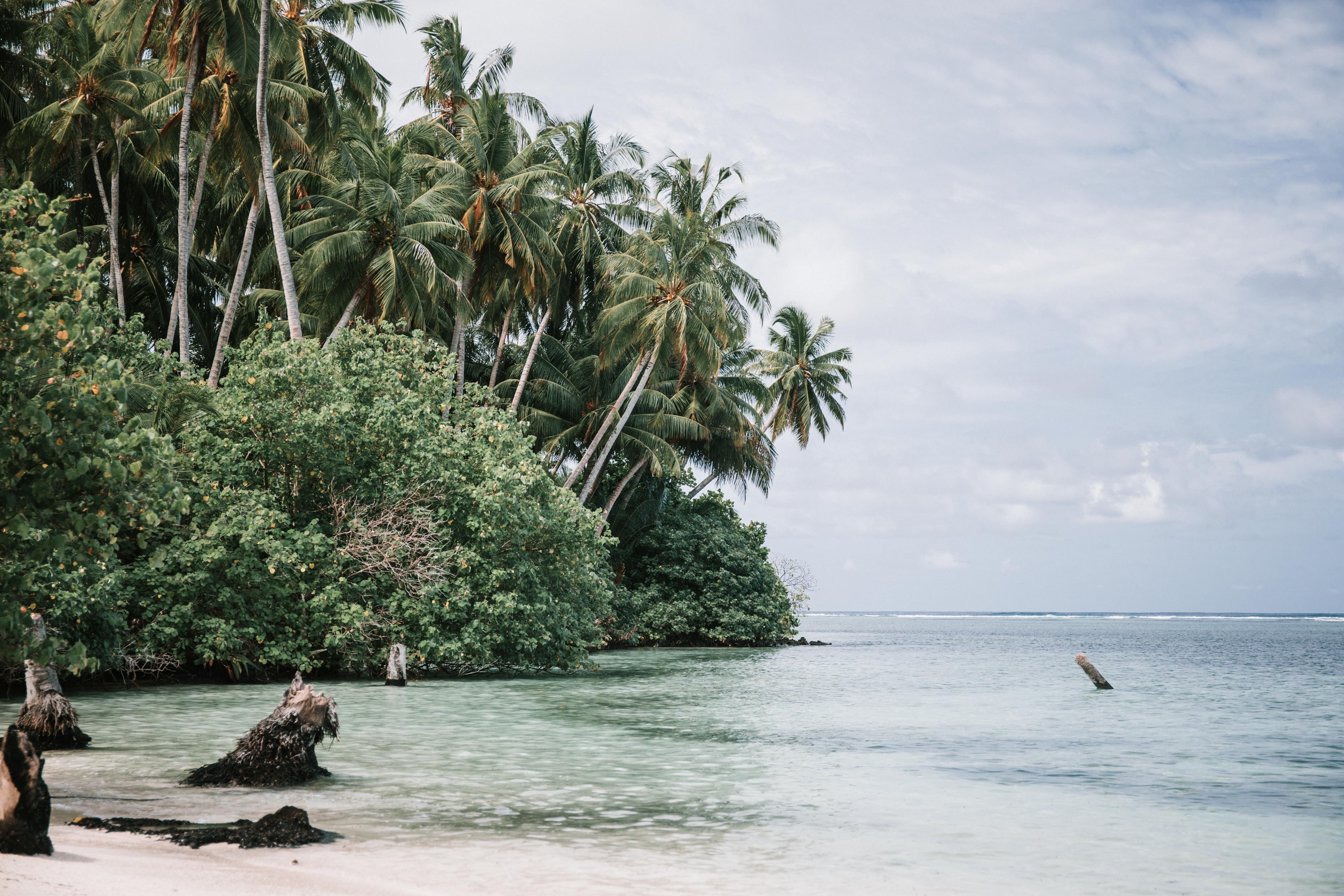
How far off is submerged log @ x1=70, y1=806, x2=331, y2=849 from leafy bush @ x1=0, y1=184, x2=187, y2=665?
48.7 inches

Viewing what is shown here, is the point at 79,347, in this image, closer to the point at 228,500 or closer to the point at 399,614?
the point at 228,500

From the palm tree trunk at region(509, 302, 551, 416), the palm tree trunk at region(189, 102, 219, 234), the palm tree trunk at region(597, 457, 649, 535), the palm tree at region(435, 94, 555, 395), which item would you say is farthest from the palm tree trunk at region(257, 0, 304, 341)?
the palm tree trunk at region(597, 457, 649, 535)

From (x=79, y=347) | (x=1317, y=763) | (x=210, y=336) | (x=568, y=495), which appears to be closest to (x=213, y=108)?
(x=210, y=336)

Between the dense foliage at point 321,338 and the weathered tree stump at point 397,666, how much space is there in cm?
91

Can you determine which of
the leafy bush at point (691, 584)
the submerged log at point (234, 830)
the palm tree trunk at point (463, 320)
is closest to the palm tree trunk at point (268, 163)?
the palm tree trunk at point (463, 320)

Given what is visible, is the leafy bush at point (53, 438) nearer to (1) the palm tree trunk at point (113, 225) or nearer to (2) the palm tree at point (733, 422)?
(1) the palm tree trunk at point (113, 225)

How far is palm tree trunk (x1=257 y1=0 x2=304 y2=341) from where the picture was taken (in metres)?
22.1

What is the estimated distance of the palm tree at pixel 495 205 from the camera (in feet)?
91.6

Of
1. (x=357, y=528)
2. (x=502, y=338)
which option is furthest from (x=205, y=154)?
(x=502, y=338)

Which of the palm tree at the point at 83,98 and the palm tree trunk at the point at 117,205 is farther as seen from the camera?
the palm tree trunk at the point at 117,205

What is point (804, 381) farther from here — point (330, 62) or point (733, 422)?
point (330, 62)

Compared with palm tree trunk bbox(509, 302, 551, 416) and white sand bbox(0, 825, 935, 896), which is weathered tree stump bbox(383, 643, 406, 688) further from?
white sand bbox(0, 825, 935, 896)

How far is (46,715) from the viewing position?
36.7 feet

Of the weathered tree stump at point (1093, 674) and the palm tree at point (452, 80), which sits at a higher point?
the palm tree at point (452, 80)
